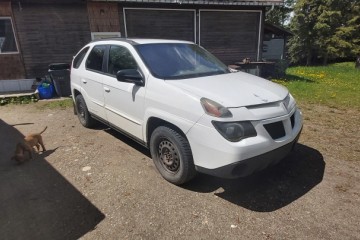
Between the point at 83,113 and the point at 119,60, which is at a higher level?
the point at 119,60

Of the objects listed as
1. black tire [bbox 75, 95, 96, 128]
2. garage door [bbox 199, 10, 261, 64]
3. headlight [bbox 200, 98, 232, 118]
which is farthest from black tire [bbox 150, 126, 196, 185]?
garage door [bbox 199, 10, 261, 64]

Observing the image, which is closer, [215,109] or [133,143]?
[215,109]

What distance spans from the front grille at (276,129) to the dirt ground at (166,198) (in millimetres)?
801

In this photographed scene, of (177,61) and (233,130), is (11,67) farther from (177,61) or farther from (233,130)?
(233,130)

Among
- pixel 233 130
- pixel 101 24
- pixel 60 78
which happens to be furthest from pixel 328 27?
pixel 233 130

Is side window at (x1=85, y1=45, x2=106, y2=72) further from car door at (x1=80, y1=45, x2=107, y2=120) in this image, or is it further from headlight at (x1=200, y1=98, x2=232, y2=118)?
headlight at (x1=200, y1=98, x2=232, y2=118)

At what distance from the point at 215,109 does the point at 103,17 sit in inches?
374

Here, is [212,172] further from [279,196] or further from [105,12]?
[105,12]

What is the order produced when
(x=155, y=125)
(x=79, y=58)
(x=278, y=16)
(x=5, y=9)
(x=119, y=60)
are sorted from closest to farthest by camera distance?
1. (x=155, y=125)
2. (x=119, y=60)
3. (x=79, y=58)
4. (x=5, y=9)
5. (x=278, y=16)

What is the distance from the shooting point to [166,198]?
3.32 m

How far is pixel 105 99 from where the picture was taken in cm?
459

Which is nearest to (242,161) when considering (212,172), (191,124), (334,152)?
(212,172)

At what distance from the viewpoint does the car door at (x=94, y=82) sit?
4.70 metres

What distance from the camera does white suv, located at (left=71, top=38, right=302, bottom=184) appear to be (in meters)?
2.87
